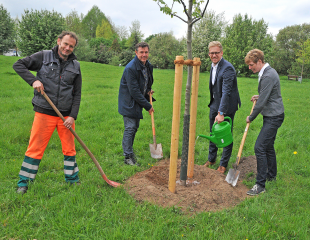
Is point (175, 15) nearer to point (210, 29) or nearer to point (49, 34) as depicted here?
point (49, 34)

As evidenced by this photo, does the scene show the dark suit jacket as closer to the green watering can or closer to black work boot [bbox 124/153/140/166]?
the green watering can

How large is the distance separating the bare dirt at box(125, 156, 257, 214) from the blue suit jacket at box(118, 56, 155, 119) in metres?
1.19

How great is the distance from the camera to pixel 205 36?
115ft

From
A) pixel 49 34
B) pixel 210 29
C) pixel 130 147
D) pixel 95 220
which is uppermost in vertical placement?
pixel 210 29

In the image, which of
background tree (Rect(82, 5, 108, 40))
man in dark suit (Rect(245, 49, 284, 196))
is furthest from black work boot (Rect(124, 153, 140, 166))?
background tree (Rect(82, 5, 108, 40))

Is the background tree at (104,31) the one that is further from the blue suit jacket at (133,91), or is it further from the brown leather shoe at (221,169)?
the brown leather shoe at (221,169)

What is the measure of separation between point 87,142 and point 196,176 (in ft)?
8.71

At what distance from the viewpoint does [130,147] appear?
479 cm

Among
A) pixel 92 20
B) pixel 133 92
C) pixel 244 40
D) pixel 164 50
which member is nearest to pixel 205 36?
pixel 244 40

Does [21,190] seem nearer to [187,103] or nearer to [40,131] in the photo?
[40,131]

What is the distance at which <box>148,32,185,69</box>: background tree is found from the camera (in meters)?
44.3

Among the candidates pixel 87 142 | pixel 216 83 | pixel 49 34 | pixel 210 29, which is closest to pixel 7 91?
pixel 87 142

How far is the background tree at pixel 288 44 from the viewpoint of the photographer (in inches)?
1615

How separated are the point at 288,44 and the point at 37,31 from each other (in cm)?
4004
